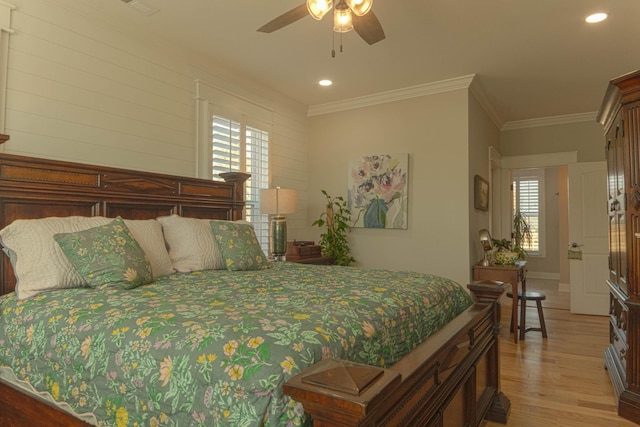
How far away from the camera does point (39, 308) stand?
177 centimetres

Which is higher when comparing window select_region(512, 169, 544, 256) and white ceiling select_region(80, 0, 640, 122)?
white ceiling select_region(80, 0, 640, 122)

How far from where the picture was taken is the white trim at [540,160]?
5.81 m

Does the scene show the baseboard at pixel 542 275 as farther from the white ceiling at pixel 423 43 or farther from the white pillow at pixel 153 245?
the white pillow at pixel 153 245

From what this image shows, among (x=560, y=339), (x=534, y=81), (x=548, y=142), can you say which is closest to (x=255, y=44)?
(x=534, y=81)

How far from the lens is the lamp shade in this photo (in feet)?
13.7

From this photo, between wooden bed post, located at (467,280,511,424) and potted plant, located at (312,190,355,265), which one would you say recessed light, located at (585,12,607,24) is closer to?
wooden bed post, located at (467,280,511,424)

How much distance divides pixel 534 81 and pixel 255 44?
3.11 metres

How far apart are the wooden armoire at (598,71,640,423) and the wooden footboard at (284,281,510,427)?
0.84 meters

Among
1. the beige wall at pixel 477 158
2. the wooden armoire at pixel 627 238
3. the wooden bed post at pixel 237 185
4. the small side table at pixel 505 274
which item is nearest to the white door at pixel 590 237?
the beige wall at pixel 477 158

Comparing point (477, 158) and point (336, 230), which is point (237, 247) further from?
point (477, 158)

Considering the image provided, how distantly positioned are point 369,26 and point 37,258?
88.7 inches

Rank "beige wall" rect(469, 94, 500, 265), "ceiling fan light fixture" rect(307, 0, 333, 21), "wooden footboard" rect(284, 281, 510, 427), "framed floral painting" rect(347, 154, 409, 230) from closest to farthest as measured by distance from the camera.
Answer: "wooden footboard" rect(284, 281, 510, 427)
"ceiling fan light fixture" rect(307, 0, 333, 21)
"beige wall" rect(469, 94, 500, 265)
"framed floral painting" rect(347, 154, 409, 230)

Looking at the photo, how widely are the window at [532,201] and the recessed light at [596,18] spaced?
241 inches

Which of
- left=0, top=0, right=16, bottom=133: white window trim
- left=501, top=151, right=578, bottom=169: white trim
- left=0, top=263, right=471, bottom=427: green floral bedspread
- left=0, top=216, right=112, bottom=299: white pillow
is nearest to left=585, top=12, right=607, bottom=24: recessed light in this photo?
left=0, top=263, right=471, bottom=427: green floral bedspread
